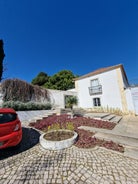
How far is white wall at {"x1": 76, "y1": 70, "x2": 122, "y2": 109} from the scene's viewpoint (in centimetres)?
1270

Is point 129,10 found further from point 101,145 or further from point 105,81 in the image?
point 101,145

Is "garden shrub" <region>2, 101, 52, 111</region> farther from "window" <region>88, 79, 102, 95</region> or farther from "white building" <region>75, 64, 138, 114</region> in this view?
"window" <region>88, 79, 102, 95</region>

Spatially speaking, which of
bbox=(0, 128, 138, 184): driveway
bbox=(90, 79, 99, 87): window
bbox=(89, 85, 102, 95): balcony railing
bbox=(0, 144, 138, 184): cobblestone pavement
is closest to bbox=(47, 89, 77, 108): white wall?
bbox=(89, 85, 102, 95): balcony railing

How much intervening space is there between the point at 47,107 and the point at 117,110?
8623 mm

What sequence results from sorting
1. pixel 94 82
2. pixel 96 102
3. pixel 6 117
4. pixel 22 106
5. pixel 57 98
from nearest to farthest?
pixel 6 117 < pixel 22 106 < pixel 57 98 < pixel 96 102 < pixel 94 82

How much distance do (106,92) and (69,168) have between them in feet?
40.6

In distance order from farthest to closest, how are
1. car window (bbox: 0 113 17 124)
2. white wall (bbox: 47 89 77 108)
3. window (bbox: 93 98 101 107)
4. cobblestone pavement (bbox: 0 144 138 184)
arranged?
1. window (bbox: 93 98 101 107)
2. white wall (bbox: 47 89 77 108)
3. car window (bbox: 0 113 17 124)
4. cobblestone pavement (bbox: 0 144 138 184)

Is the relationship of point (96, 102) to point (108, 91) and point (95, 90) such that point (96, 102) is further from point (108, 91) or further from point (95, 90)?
point (108, 91)

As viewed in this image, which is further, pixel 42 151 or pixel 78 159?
pixel 42 151

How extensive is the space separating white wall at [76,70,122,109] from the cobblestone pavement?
1047 cm

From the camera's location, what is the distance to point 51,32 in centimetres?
980

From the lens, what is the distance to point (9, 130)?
337cm

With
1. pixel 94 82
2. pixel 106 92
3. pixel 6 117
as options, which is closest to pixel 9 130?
pixel 6 117

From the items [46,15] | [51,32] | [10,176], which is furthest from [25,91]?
[10,176]
